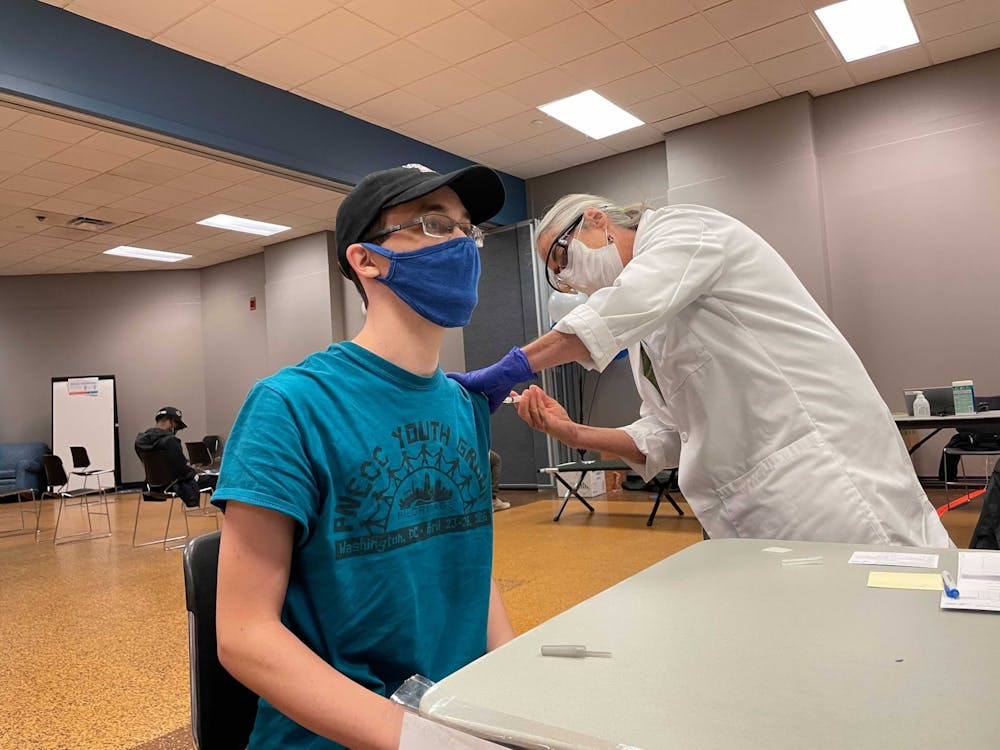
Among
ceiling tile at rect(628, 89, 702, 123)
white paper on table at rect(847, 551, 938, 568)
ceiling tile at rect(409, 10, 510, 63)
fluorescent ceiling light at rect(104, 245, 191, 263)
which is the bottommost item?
white paper on table at rect(847, 551, 938, 568)

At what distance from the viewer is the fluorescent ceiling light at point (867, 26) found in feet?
17.2

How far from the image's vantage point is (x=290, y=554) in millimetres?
896

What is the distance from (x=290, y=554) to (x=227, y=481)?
12 centimetres

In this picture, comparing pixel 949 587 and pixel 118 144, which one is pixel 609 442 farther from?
pixel 118 144

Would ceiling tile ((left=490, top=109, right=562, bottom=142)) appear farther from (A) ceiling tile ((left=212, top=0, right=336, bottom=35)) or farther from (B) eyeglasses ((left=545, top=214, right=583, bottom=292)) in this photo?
(B) eyeglasses ((left=545, top=214, right=583, bottom=292))

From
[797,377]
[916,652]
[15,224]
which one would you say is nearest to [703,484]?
[797,377]

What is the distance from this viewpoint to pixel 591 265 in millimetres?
1742

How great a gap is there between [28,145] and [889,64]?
280 inches

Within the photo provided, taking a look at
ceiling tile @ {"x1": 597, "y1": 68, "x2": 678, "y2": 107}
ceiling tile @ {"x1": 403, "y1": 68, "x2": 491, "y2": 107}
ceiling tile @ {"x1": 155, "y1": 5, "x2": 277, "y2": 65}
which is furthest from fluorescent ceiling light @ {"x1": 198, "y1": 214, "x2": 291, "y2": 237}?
ceiling tile @ {"x1": 597, "y1": 68, "x2": 678, "y2": 107}

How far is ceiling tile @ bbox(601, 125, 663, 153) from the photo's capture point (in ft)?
24.0

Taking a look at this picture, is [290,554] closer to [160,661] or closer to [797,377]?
[797,377]

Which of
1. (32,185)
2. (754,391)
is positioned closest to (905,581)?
(754,391)

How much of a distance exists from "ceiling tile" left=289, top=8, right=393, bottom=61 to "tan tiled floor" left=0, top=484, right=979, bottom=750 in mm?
3640

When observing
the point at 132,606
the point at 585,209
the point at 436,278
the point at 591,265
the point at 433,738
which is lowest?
the point at 132,606
